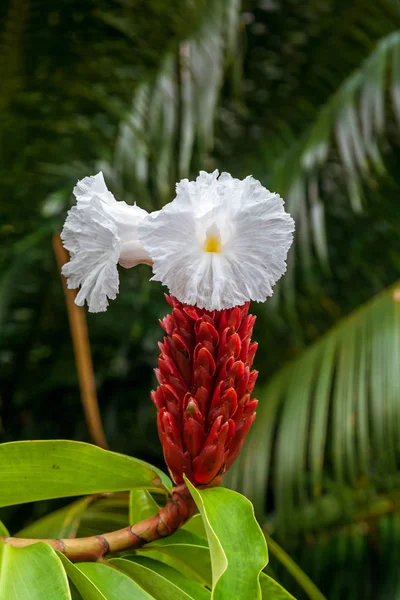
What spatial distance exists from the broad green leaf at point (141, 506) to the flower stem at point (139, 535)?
0.23 feet

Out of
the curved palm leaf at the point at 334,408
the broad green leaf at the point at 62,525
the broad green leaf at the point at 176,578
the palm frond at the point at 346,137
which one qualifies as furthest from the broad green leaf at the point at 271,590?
the palm frond at the point at 346,137

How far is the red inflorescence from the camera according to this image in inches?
16.5

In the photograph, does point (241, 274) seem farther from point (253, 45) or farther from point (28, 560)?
point (253, 45)

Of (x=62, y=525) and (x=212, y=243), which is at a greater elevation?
(x=212, y=243)

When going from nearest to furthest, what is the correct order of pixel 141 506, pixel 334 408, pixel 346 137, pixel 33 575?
pixel 33 575
pixel 141 506
pixel 334 408
pixel 346 137

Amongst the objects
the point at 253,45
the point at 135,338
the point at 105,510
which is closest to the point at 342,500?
the point at 135,338

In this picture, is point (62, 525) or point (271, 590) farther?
point (62, 525)

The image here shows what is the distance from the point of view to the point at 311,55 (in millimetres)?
1793

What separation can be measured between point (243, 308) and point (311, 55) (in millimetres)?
1525

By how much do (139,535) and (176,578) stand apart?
0.14 ft

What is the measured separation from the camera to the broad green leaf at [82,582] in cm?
38

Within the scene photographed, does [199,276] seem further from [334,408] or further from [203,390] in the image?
[334,408]

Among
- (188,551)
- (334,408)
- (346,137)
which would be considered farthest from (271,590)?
(346,137)

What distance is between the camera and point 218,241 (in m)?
0.40
